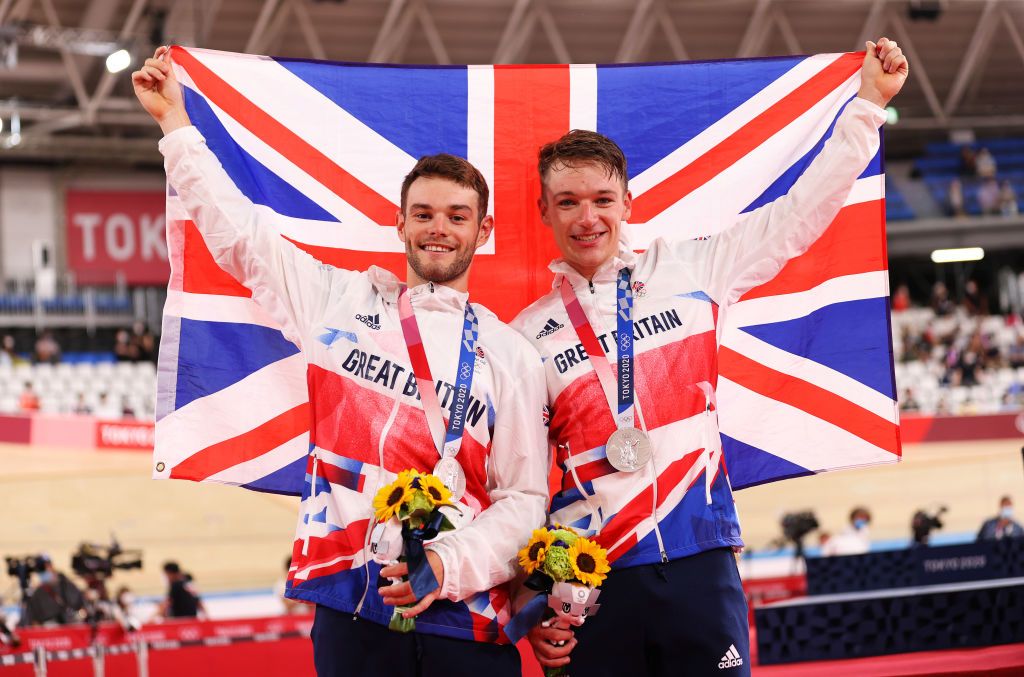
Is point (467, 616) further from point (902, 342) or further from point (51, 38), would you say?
point (902, 342)

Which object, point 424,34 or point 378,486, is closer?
point 378,486

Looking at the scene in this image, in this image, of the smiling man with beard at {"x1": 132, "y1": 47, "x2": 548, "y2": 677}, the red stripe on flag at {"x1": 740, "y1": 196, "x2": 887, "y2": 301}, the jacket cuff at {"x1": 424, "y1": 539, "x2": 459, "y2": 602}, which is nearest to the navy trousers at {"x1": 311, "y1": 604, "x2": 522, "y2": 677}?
the smiling man with beard at {"x1": 132, "y1": 47, "x2": 548, "y2": 677}

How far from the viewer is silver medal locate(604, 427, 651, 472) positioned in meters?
2.75

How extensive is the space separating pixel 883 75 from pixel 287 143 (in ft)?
6.43

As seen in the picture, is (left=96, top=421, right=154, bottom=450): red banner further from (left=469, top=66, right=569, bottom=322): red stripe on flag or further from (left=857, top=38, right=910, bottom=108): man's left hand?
(left=857, top=38, right=910, bottom=108): man's left hand

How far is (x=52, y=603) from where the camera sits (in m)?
9.03

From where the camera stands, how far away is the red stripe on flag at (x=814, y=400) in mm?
3838

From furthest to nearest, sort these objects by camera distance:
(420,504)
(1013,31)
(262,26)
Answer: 1. (1013,31)
2. (262,26)
3. (420,504)

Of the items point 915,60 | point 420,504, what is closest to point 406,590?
point 420,504

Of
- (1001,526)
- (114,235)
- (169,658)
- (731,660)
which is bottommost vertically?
(169,658)

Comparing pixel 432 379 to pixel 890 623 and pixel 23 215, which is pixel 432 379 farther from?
pixel 23 215

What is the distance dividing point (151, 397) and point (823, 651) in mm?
13390

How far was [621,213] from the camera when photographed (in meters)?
2.98

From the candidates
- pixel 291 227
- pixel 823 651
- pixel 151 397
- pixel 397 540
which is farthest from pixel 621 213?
pixel 151 397
